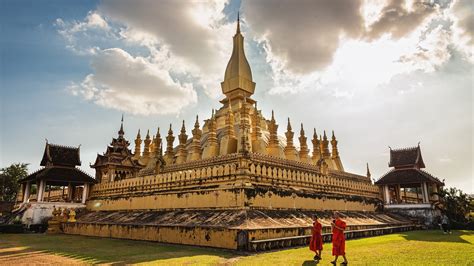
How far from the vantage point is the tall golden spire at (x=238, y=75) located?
32.8m

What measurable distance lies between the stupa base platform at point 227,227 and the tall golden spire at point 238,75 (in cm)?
1746

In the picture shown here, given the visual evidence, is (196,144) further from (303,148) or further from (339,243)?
(339,243)

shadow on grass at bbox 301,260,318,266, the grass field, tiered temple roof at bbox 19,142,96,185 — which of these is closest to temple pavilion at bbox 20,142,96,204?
tiered temple roof at bbox 19,142,96,185

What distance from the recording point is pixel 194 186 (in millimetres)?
16922

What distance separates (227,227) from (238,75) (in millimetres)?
22952

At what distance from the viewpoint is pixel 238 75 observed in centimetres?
3291

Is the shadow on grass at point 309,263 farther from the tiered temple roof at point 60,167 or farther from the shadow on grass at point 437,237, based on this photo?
the tiered temple roof at point 60,167

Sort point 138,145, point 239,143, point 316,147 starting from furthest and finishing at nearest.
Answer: point 138,145
point 316,147
point 239,143

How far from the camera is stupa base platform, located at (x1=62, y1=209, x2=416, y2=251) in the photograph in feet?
38.4

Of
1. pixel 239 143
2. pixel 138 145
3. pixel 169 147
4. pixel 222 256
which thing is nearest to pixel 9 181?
pixel 138 145

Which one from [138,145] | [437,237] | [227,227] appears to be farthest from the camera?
[138,145]

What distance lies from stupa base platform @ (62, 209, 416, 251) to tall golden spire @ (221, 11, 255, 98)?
57.3 ft

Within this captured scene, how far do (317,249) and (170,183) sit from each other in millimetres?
10756

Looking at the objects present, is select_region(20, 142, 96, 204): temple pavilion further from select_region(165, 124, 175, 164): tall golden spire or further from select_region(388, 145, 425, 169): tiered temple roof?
select_region(388, 145, 425, 169): tiered temple roof
